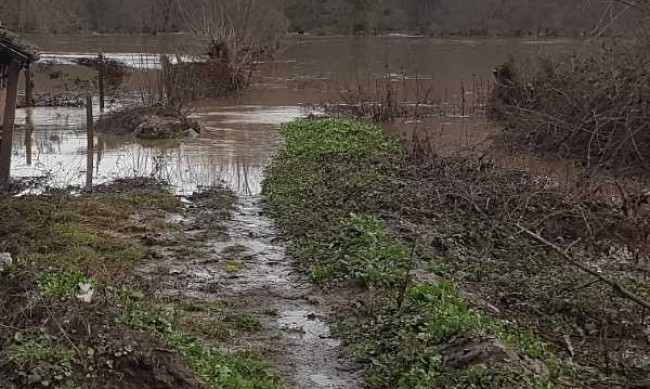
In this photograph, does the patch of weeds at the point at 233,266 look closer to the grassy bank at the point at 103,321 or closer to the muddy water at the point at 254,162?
the muddy water at the point at 254,162

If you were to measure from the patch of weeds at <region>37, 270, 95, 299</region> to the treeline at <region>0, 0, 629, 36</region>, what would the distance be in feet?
184

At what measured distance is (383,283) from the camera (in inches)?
356

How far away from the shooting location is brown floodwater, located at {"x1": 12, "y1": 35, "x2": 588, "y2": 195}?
1797 centimetres

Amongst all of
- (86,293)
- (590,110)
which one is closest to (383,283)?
(86,293)

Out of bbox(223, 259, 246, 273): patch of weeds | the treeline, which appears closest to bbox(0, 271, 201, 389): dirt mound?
bbox(223, 259, 246, 273): patch of weeds

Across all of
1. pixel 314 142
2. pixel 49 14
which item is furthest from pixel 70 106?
pixel 49 14

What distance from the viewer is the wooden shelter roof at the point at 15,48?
14.5 metres

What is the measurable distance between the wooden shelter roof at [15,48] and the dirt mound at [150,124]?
8.24 metres

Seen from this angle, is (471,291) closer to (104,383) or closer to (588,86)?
(104,383)

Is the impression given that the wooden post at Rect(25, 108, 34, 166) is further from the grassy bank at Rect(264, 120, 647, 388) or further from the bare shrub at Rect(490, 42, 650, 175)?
the bare shrub at Rect(490, 42, 650, 175)

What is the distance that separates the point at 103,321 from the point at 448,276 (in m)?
4.59

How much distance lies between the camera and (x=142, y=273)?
9867 mm

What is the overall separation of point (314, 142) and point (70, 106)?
1511cm

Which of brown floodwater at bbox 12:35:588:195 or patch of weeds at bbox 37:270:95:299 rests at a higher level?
brown floodwater at bbox 12:35:588:195
